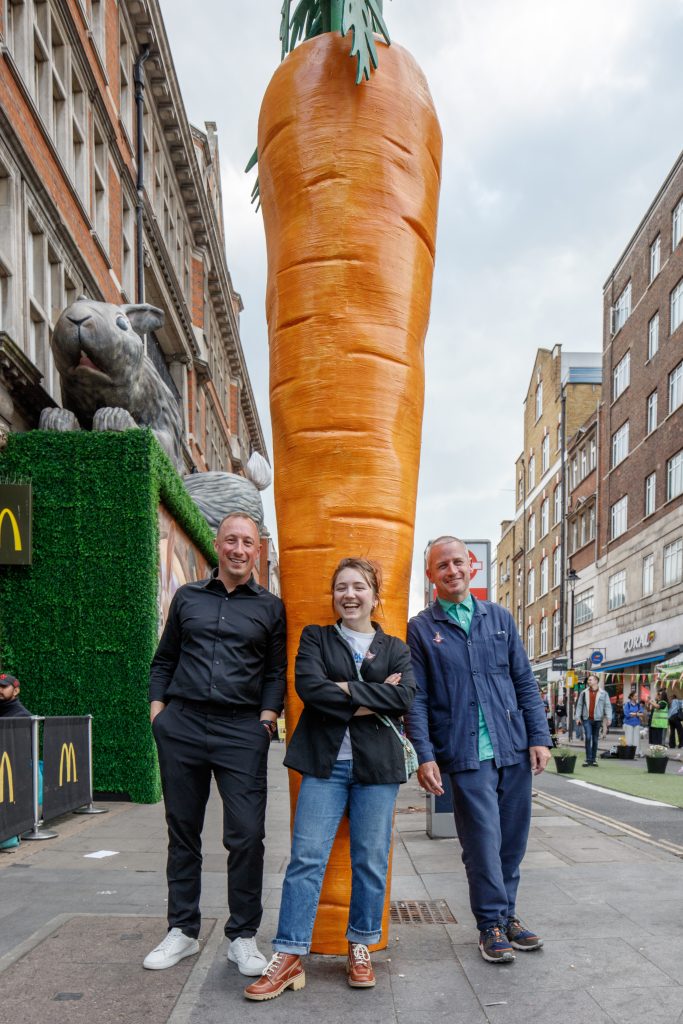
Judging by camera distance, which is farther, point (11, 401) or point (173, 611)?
point (11, 401)

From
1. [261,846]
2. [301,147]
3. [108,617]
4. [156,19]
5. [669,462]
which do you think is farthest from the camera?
[669,462]

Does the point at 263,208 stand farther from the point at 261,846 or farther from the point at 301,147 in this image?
the point at 261,846

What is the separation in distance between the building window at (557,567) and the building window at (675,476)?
19545mm

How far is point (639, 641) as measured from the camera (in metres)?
34.7

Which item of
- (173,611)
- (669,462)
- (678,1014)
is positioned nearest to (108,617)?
(173,611)

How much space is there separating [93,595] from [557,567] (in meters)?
45.8

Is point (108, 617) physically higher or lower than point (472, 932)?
higher

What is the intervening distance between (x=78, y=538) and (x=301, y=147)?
6.50 metres

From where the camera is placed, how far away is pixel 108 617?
9.91m

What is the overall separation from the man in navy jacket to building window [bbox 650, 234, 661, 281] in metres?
34.4

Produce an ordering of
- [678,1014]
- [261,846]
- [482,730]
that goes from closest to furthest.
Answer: [678,1014] < [261,846] < [482,730]

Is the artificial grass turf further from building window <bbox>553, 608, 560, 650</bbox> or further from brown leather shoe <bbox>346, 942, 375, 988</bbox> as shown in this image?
building window <bbox>553, 608, 560, 650</bbox>

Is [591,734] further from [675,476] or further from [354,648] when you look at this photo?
[675,476]

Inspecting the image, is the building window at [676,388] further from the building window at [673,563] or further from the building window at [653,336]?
the building window at [673,563]
